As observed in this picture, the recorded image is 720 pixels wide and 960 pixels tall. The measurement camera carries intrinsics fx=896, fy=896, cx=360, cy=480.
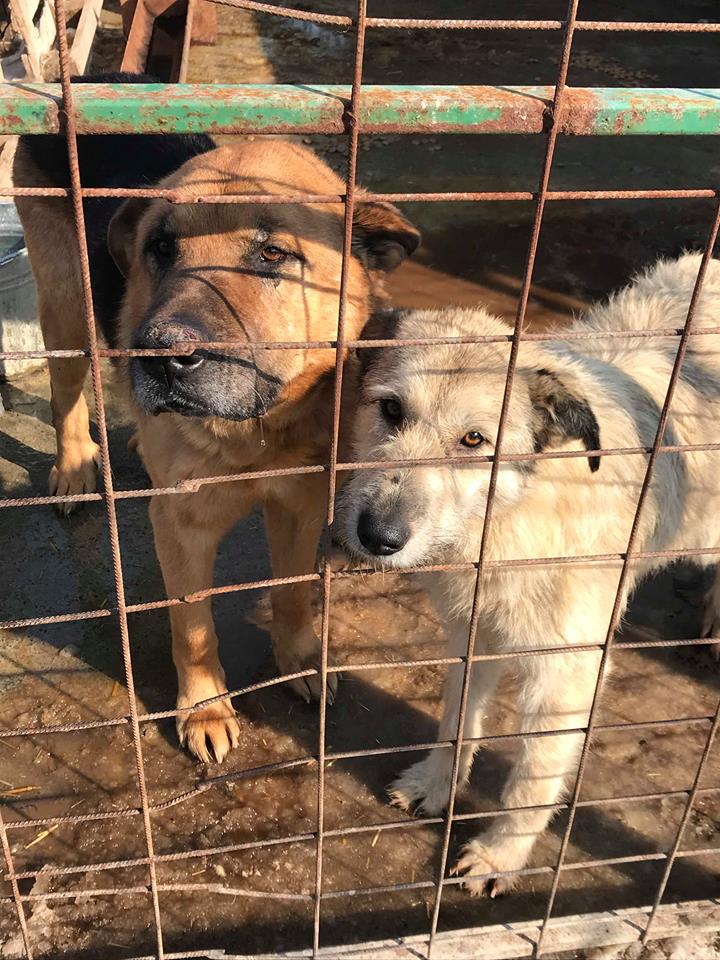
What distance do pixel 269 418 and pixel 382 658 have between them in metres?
1.47

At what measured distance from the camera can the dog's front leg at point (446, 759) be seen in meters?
3.25

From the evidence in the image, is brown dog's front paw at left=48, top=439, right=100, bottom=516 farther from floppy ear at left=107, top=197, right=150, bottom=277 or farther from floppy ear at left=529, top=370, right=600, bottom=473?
floppy ear at left=529, top=370, right=600, bottom=473

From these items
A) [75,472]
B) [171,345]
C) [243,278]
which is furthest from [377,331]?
[75,472]

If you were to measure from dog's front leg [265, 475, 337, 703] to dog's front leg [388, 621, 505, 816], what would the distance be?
533mm

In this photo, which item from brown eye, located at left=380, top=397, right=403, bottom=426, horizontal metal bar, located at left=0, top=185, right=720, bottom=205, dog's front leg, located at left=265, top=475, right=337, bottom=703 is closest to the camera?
horizontal metal bar, located at left=0, top=185, right=720, bottom=205

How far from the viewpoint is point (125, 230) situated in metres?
3.27

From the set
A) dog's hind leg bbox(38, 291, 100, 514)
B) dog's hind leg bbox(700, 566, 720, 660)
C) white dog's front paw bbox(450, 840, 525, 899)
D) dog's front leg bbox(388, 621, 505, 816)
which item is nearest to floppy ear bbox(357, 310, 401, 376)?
dog's front leg bbox(388, 621, 505, 816)

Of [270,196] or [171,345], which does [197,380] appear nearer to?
[171,345]

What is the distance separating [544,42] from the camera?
10.7m

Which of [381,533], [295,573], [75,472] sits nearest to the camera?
[381,533]

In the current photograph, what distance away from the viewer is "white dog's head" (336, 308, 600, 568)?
8.14 ft

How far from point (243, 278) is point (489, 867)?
6.96 feet

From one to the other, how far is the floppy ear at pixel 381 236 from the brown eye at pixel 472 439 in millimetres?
915

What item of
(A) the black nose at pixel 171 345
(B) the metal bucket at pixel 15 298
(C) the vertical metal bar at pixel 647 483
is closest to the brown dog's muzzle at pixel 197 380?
(A) the black nose at pixel 171 345
